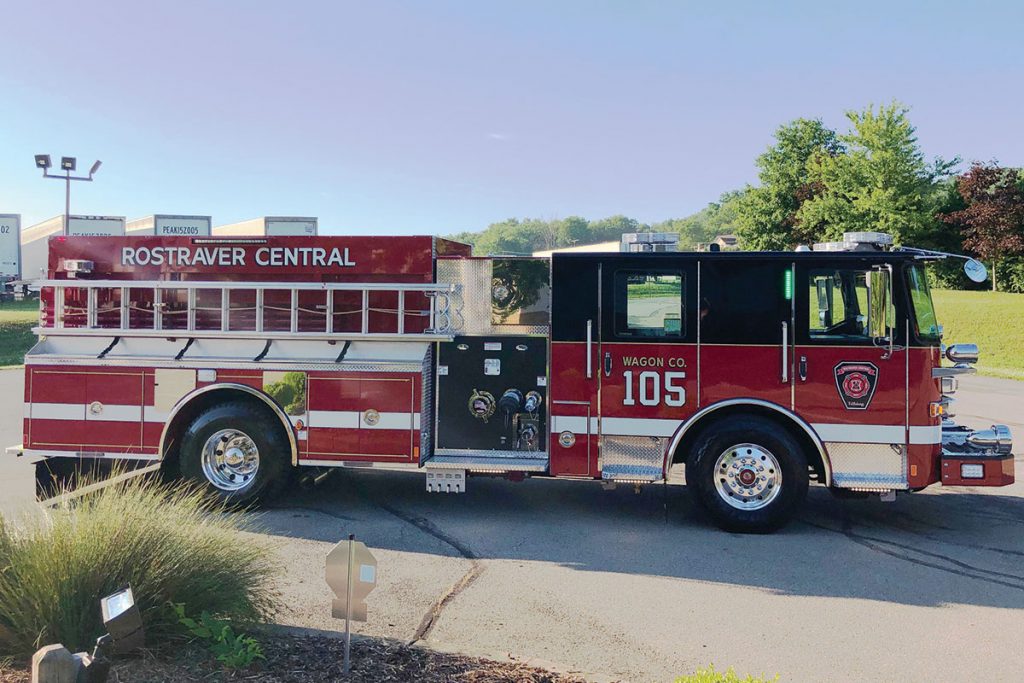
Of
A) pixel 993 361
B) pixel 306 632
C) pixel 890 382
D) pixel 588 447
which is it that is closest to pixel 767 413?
pixel 890 382

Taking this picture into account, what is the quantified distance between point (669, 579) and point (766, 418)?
1.88 meters

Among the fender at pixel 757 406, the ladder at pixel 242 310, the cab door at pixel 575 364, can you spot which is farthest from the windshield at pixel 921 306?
the ladder at pixel 242 310

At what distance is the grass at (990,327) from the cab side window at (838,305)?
19534 millimetres

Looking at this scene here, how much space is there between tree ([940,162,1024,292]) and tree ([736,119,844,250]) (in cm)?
1006

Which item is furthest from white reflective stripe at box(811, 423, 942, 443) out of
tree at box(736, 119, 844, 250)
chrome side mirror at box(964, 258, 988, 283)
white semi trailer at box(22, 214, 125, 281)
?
tree at box(736, 119, 844, 250)

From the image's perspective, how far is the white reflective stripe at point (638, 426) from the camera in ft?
22.7

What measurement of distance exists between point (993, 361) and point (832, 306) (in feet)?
78.4

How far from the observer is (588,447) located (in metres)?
7.06

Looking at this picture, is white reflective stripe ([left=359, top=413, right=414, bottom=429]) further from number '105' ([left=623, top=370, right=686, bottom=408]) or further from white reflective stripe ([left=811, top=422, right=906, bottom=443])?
white reflective stripe ([left=811, top=422, right=906, bottom=443])

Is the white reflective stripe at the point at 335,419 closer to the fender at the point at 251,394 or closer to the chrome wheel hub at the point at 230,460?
the fender at the point at 251,394

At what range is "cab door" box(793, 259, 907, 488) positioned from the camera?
6.64 m

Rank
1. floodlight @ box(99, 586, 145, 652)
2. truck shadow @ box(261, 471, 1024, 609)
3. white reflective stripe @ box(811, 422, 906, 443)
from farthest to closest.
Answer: white reflective stripe @ box(811, 422, 906, 443) < truck shadow @ box(261, 471, 1024, 609) < floodlight @ box(99, 586, 145, 652)

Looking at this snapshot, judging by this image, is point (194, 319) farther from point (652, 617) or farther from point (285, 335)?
point (652, 617)

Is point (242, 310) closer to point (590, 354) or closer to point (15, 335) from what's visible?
point (590, 354)
